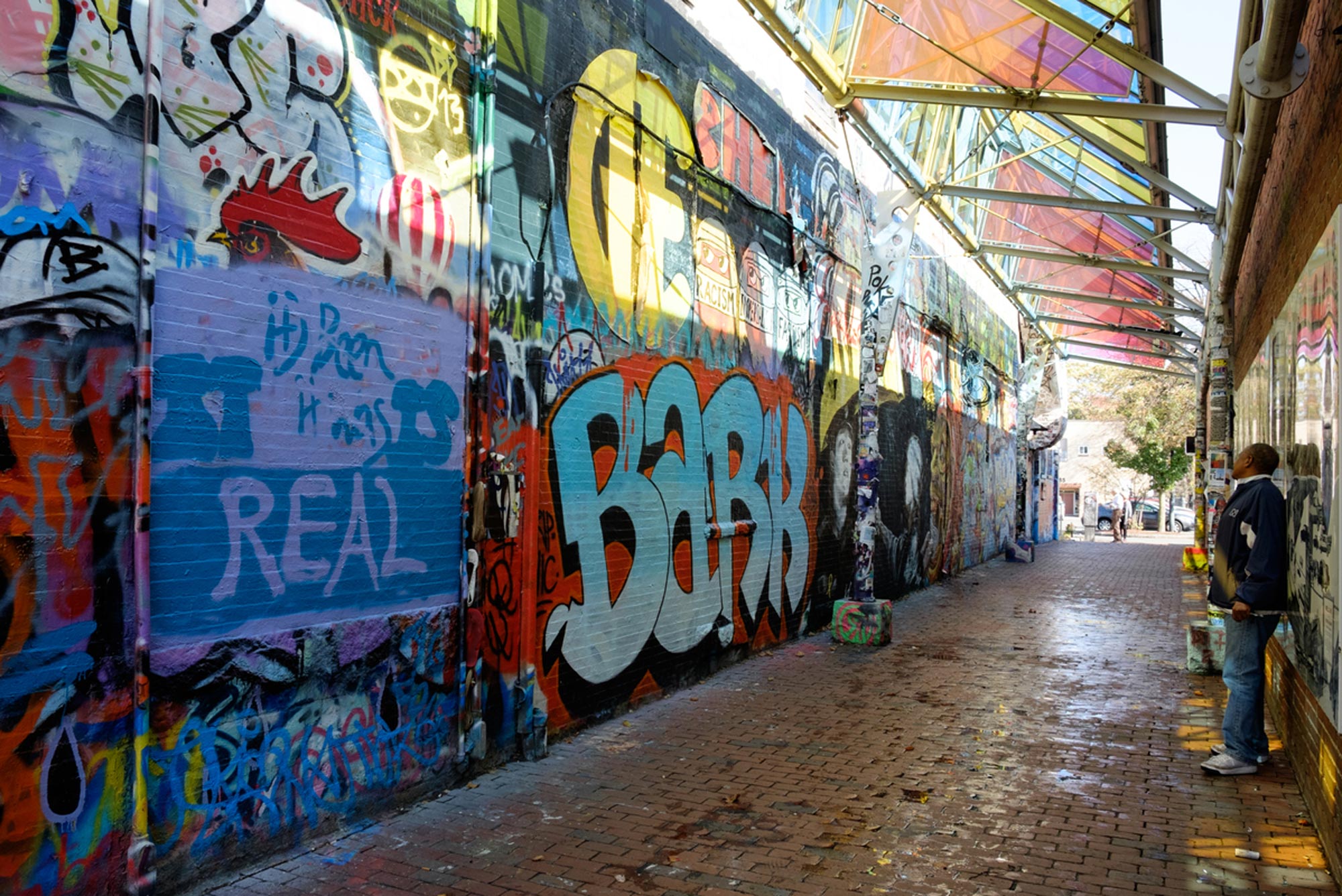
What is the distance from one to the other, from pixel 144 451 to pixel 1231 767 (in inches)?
248

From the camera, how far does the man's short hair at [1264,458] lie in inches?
218

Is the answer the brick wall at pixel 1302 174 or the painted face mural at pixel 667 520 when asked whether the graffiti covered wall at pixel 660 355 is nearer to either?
the painted face mural at pixel 667 520

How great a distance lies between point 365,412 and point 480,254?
131 cm

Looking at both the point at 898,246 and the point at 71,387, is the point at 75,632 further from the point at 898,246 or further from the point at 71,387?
the point at 898,246

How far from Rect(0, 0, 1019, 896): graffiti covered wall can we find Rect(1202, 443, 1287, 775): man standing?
13.1 ft

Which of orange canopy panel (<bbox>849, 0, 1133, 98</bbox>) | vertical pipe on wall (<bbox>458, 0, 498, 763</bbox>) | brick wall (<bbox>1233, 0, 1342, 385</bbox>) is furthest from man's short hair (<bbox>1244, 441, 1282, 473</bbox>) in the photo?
orange canopy panel (<bbox>849, 0, 1133, 98</bbox>)

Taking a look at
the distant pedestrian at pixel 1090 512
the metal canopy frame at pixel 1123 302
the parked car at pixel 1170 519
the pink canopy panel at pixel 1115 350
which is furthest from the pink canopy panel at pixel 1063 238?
the parked car at pixel 1170 519

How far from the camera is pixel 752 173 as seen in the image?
9312mm

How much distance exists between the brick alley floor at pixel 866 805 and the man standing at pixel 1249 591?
0.77 feet

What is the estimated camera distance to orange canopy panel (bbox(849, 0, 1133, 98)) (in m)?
9.30

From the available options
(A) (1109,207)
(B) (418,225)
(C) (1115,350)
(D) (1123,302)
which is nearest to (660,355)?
(B) (418,225)

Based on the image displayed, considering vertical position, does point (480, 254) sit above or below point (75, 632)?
above

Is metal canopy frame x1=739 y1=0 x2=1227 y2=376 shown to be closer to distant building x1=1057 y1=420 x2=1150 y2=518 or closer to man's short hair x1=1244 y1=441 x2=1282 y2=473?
man's short hair x1=1244 y1=441 x2=1282 y2=473

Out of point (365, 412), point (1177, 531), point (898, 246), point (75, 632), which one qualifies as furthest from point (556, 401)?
point (1177, 531)
